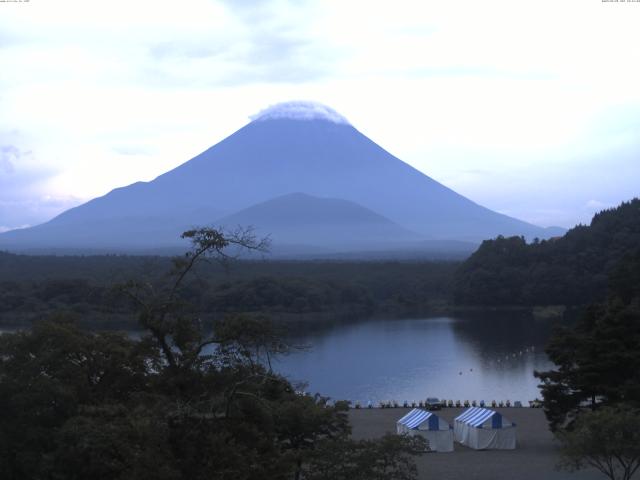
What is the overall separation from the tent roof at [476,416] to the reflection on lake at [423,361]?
4.24 m

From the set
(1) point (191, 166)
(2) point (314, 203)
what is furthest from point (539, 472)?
(1) point (191, 166)

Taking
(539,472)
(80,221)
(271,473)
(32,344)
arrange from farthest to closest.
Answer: (80,221) → (539,472) → (32,344) → (271,473)

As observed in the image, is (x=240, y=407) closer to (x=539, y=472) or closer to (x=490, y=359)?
(x=539, y=472)

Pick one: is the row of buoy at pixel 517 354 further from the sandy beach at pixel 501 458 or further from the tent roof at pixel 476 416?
the tent roof at pixel 476 416

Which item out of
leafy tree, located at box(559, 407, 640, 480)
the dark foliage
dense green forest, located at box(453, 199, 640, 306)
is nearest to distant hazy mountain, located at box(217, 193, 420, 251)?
dense green forest, located at box(453, 199, 640, 306)

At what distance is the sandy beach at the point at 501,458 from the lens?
12.2 m

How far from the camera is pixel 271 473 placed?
267 inches

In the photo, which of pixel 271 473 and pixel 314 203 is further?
pixel 314 203

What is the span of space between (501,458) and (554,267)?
32515 mm

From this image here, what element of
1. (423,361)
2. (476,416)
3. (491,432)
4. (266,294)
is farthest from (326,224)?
(491,432)

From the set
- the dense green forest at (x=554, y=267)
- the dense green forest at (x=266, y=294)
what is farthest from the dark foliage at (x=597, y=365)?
the dense green forest at (x=554, y=267)

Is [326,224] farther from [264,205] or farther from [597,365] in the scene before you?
[597,365]

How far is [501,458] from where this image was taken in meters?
13.4

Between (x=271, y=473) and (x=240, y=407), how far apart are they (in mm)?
526
